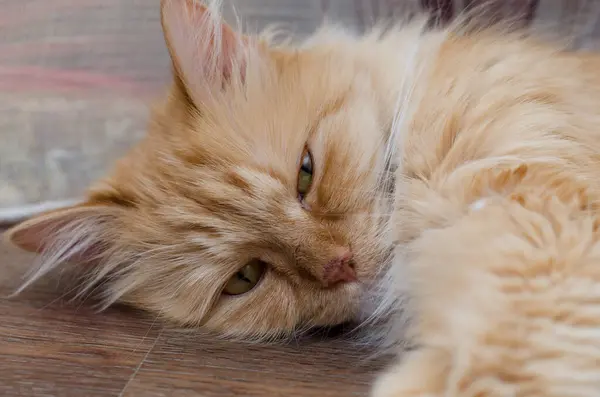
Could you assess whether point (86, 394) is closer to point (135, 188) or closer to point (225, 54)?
point (135, 188)

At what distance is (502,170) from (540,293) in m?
0.25

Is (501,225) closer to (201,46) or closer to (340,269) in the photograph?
(340,269)

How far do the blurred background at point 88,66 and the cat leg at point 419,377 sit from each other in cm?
127

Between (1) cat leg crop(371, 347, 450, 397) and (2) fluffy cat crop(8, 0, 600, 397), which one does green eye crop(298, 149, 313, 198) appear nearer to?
(2) fluffy cat crop(8, 0, 600, 397)

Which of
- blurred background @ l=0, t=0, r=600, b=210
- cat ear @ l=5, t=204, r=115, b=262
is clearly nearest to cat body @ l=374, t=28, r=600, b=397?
cat ear @ l=5, t=204, r=115, b=262

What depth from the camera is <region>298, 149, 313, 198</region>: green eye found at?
1.14 meters

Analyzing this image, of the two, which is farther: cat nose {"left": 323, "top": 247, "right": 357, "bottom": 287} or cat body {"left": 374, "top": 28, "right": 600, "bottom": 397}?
cat nose {"left": 323, "top": 247, "right": 357, "bottom": 287}

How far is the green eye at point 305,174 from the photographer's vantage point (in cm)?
114

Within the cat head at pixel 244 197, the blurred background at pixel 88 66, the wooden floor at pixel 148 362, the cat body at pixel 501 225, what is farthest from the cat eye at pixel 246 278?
the blurred background at pixel 88 66

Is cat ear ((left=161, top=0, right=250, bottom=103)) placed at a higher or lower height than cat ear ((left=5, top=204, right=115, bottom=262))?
higher

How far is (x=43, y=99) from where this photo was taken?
6.48ft

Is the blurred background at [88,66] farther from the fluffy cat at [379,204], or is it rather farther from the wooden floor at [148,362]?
the wooden floor at [148,362]

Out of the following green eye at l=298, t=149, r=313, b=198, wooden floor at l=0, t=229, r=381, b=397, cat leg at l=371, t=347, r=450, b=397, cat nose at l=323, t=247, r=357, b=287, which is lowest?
wooden floor at l=0, t=229, r=381, b=397

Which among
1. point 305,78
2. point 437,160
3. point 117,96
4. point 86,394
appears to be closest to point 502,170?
point 437,160
